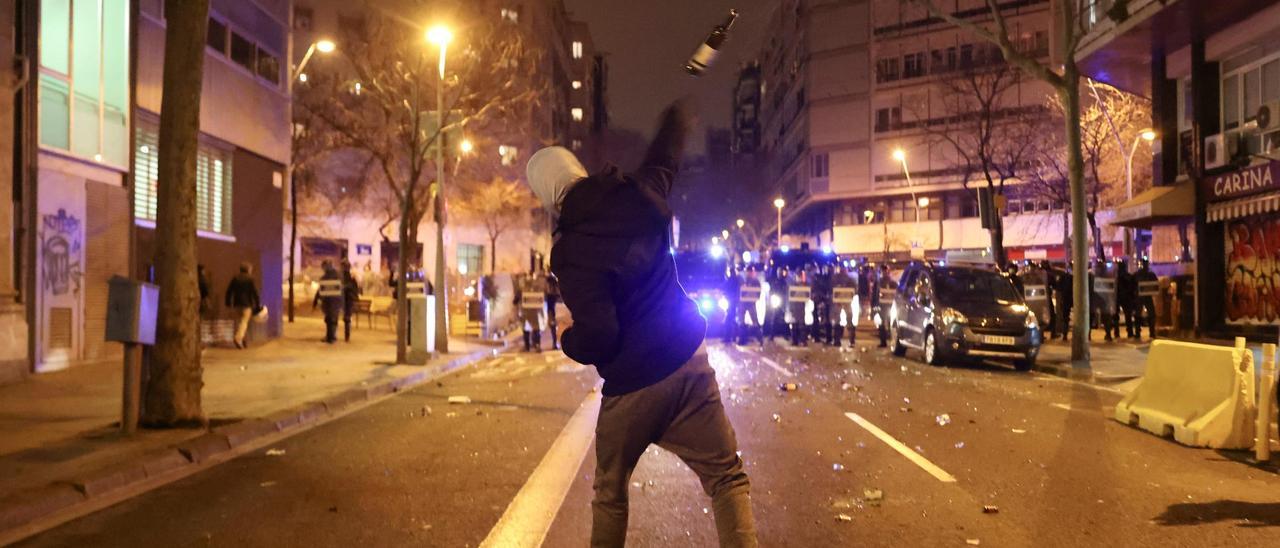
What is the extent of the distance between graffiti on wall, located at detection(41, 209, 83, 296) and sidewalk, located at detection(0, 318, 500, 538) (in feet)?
4.34

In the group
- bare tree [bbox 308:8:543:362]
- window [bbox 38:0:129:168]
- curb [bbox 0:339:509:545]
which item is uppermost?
bare tree [bbox 308:8:543:362]

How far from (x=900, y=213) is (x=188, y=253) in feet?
194

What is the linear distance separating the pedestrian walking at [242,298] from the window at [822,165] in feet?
170

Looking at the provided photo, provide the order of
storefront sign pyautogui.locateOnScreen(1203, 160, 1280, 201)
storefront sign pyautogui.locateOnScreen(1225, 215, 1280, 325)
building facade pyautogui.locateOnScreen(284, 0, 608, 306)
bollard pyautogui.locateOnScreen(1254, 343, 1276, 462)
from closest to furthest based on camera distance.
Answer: bollard pyautogui.locateOnScreen(1254, 343, 1276, 462) → storefront sign pyautogui.locateOnScreen(1203, 160, 1280, 201) → storefront sign pyautogui.locateOnScreen(1225, 215, 1280, 325) → building facade pyautogui.locateOnScreen(284, 0, 608, 306)

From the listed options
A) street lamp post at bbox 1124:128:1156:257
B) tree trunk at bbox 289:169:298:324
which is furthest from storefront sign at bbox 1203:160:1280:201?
tree trunk at bbox 289:169:298:324

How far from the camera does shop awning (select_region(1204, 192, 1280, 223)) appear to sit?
757 inches

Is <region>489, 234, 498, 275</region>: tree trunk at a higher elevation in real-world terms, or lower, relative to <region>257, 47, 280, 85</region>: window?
lower

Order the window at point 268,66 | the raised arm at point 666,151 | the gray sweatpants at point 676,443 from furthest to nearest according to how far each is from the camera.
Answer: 1. the window at point 268,66
2. the raised arm at point 666,151
3. the gray sweatpants at point 676,443

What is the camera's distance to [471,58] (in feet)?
89.5

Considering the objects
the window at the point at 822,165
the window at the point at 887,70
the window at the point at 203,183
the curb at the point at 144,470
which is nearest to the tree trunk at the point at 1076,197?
the curb at the point at 144,470

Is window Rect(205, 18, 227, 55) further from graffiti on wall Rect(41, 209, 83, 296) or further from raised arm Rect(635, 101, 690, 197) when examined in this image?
raised arm Rect(635, 101, 690, 197)

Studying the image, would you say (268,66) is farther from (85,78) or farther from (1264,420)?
(1264,420)

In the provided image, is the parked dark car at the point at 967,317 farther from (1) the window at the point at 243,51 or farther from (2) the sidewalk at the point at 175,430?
(1) the window at the point at 243,51

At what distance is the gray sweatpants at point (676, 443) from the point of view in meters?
3.56
